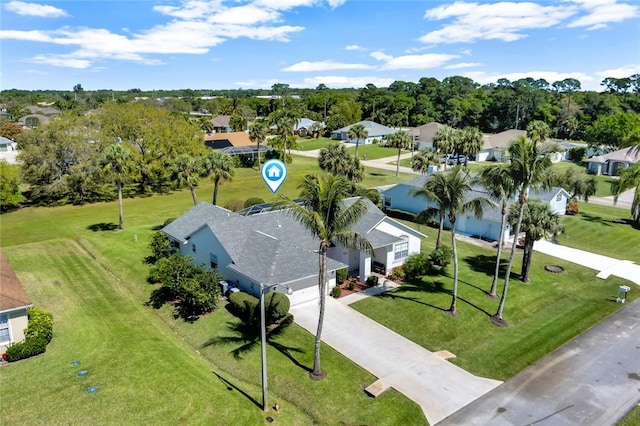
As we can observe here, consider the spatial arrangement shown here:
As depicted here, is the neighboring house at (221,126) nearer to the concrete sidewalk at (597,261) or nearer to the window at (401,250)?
the window at (401,250)

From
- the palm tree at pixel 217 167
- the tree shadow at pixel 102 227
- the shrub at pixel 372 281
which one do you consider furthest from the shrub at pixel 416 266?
the tree shadow at pixel 102 227

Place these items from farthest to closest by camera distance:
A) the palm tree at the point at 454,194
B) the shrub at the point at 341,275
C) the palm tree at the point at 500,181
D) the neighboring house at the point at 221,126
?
the neighboring house at the point at 221,126, the shrub at the point at 341,275, the palm tree at the point at 454,194, the palm tree at the point at 500,181

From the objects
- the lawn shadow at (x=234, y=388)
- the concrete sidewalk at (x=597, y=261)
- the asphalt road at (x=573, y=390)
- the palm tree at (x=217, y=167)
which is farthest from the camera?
the palm tree at (x=217, y=167)

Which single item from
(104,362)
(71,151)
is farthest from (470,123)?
(104,362)

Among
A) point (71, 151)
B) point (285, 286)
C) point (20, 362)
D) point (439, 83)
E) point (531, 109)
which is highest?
point (439, 83)

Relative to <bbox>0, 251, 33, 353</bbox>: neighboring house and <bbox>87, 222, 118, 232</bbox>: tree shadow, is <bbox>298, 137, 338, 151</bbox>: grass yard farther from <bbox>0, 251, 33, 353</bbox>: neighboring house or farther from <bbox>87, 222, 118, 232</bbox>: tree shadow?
<bbox>0, 251, 33, 353</bbox>: neighboring house

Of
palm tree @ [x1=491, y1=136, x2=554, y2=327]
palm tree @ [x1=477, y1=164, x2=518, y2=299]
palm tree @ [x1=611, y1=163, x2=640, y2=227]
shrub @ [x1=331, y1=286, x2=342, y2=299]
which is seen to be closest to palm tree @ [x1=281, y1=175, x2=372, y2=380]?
shrub @ [x1=331, y1=286, x2=342, y2=299]

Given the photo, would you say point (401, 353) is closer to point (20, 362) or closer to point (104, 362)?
point (104, 362)
